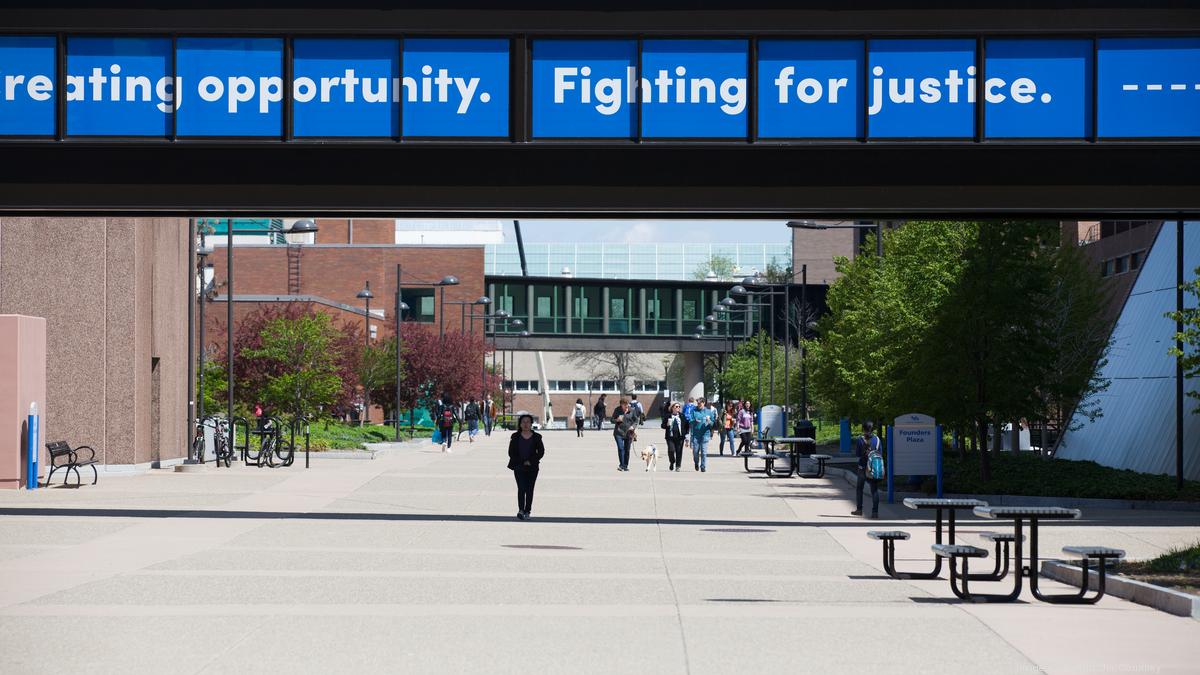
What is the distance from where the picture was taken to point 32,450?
31188 millimetres

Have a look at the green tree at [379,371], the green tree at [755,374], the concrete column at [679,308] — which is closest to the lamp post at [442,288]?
the green tree at [379,371]

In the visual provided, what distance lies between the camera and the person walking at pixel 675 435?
138ft

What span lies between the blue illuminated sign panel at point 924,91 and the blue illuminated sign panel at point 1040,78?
0.29m

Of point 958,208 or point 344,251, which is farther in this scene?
→ point 344,251

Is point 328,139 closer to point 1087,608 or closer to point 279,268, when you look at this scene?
point 1087,608

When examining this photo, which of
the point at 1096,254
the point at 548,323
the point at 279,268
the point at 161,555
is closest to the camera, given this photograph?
the point at 161,555

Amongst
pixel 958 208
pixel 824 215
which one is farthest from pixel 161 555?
pixel 958 208

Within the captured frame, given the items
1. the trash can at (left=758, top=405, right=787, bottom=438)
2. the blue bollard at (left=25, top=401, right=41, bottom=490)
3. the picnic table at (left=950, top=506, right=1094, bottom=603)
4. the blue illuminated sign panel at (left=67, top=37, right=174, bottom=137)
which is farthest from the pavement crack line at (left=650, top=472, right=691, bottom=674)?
the trash can at (left=758, top=405, right=787, bottom=438)

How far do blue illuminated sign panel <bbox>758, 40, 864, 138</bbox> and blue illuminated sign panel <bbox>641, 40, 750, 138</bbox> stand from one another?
29cm

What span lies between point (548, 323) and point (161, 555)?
9506 centimetres

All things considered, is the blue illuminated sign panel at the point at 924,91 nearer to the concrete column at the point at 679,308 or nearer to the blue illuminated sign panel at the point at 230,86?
the blue illuminated sign panel at the point at 230,86

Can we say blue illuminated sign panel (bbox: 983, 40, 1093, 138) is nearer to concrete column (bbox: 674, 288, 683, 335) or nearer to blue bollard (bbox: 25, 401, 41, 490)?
blue bollard (bbox: 25, 401, 41, 490)

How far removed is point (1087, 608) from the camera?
14453 millimetres

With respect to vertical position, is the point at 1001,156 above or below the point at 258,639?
above
